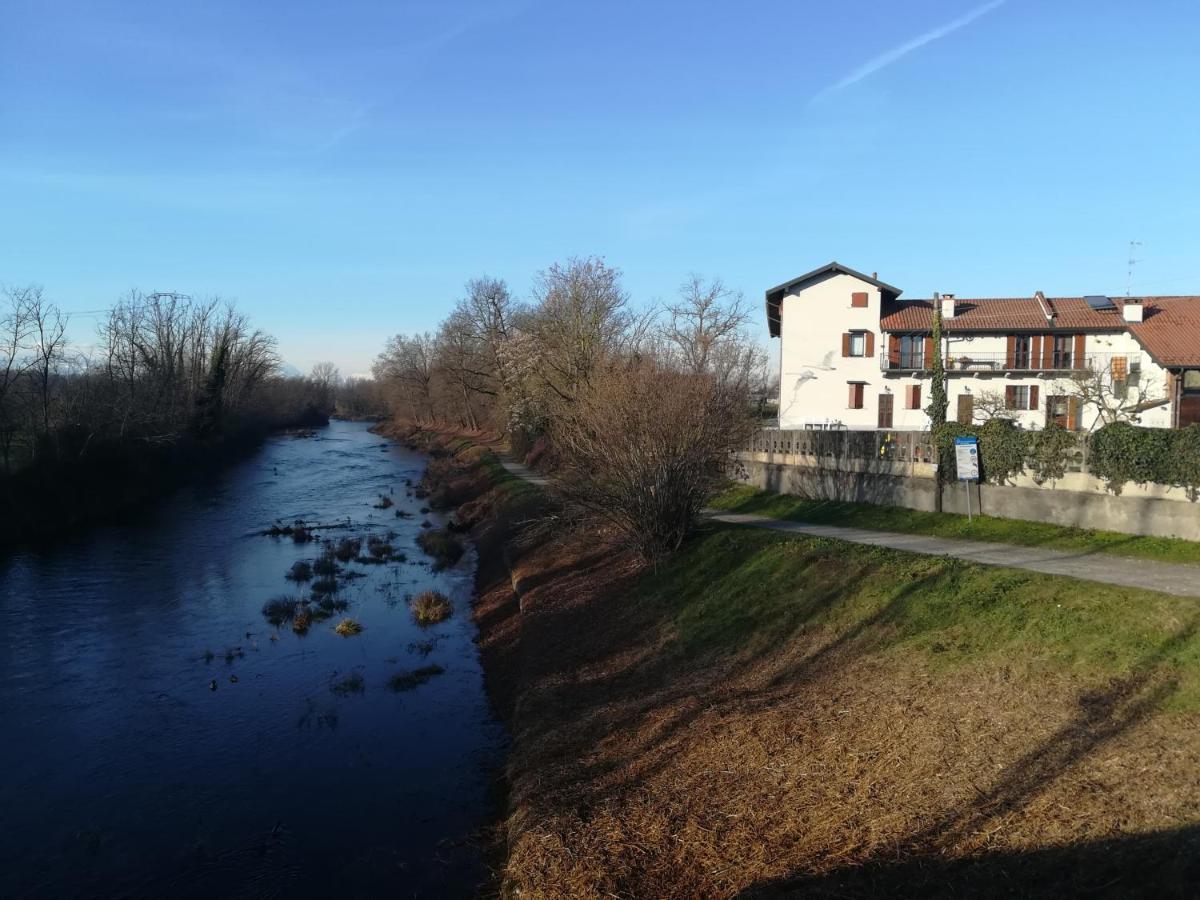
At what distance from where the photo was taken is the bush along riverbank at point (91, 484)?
30.4 meters

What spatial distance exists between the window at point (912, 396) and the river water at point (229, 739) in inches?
1152

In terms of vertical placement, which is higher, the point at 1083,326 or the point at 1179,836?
the point at 1083,326

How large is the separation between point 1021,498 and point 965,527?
4.40 ft

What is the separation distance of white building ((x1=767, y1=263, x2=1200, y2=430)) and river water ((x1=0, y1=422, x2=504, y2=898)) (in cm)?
2785

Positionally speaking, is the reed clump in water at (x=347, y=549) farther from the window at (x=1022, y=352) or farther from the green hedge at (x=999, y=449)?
the window at (x=1022, y=352)

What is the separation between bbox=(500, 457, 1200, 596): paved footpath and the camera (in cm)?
1127

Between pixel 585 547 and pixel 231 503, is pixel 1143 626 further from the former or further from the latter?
pixel 231 503

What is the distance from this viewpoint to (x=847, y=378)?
45375 millimetres

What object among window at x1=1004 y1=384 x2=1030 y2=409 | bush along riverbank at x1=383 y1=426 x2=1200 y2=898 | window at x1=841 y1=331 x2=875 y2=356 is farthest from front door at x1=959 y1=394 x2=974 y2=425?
bush along riverbank at x1=383 y1=426 x2=1200 y2=898

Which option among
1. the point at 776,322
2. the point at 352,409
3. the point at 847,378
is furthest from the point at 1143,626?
the point at 352,409

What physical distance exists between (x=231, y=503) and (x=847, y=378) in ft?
104

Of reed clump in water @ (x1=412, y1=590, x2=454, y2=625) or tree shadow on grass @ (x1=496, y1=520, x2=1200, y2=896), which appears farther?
reed clump in water @ (x1=412, y1=590, x2=454, y2=625)

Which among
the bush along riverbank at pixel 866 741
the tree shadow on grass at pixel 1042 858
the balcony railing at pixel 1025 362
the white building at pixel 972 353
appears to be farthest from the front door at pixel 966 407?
the tree shadow on grass at pixel 1042 858

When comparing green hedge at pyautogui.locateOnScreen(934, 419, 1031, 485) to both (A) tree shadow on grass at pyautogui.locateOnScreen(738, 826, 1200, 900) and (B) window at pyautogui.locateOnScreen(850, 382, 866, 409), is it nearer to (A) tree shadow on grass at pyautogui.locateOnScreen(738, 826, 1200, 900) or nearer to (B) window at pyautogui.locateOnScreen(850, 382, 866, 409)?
(A) tree shadow on grass at pyautogui.locateOnScreen(738, 826, 1200, 900)
